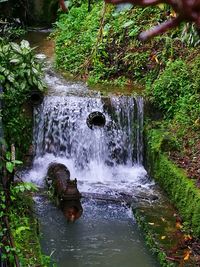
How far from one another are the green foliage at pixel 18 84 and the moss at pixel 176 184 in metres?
2.00

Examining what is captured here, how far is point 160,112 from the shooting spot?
28.0 feet

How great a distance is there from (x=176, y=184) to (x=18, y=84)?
2.85m

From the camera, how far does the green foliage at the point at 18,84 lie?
724 centimetres

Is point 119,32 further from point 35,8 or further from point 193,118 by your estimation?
point 35,8

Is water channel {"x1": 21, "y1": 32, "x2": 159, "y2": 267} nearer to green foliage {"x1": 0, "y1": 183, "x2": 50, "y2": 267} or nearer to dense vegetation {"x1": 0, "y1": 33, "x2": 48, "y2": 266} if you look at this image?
dense vegetation {"x1": 0, "y1": 33, "x2": 48, "y2": 266}

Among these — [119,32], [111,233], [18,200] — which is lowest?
[111,233]

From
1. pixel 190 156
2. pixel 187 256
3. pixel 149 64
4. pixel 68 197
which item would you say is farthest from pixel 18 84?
pixel 187 256

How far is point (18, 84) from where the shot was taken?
7.76 meters

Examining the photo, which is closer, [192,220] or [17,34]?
[192,220]

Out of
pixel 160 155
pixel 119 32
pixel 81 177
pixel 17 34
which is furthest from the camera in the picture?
pixel 17 34

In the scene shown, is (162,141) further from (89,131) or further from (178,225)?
(178,225)

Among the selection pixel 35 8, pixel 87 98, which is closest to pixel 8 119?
pixel 87 98

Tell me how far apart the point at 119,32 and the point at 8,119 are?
14.4 ft

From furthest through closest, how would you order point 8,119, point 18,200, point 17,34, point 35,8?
point 35,8
point 17,34
point 8,119
point 18,200
